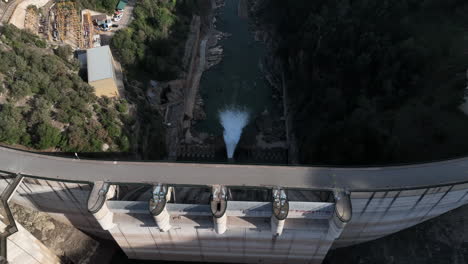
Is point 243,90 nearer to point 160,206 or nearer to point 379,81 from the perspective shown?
point 379,81

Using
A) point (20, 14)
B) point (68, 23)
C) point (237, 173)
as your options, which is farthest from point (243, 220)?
point (20, 14)

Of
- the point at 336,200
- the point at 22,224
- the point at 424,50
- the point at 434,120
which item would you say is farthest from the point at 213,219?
the point at 424,50

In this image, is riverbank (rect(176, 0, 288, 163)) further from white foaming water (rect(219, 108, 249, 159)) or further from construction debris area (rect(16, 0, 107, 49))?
construction debris area (rect(16, 0, 107, 49))

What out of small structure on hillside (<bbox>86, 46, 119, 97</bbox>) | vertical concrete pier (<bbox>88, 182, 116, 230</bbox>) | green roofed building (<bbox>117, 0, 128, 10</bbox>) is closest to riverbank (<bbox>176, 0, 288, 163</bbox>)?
small structure on hillside (<bbox>86, 46, 119, 97</bbox>)

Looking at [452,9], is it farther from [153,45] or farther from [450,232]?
[153,45]

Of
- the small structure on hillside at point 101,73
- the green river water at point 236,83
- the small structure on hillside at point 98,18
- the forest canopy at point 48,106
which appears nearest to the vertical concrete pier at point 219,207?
the forest canopy at point 48,106

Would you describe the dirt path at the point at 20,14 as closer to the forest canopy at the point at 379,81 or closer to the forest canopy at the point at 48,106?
the forest canopy at the point at 48,106
